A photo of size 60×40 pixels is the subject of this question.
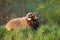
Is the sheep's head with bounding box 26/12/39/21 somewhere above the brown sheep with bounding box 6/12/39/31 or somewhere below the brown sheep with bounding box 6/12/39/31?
above

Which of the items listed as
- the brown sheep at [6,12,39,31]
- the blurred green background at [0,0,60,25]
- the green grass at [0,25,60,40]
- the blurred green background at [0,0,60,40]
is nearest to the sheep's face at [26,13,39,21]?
the brown sheep at [6,12,39,31]

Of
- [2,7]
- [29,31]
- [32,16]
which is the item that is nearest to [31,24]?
[32,16]

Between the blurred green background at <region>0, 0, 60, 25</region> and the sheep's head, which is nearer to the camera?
the sheep's head

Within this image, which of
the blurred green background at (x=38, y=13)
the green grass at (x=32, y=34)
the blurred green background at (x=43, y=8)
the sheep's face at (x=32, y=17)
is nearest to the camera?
the green grass at (x=32, y=34)

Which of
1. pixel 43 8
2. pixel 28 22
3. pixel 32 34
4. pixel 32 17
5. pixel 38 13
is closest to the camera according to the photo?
pixel 32 34

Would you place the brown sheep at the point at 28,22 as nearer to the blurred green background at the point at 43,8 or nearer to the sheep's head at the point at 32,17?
the sheep's head at the point at 32,17

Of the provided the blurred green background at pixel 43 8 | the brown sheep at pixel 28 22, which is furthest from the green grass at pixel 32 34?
the blurred green background at pixel 43 8

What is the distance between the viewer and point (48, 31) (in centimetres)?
984

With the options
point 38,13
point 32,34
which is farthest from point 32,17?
point 38,13

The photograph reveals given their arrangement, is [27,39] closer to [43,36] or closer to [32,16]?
[43,36]

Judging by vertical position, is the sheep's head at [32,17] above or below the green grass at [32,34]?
above

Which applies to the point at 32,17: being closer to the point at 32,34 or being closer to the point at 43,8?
the point at 32,34

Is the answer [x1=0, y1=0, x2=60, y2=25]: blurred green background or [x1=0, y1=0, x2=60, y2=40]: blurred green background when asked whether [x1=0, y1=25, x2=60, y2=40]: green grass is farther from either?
[x1=0, y1=0, x2=60, y2=25]: blurred green background

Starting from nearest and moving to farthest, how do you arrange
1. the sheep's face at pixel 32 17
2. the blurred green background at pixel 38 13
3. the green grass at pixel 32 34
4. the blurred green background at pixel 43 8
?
1. the green grass at pixel 32 34
2. the blurred green background at pixel 38 13
3. the sheep's face at pixel 32 17
4. the blurred green background at pixel 43 8
